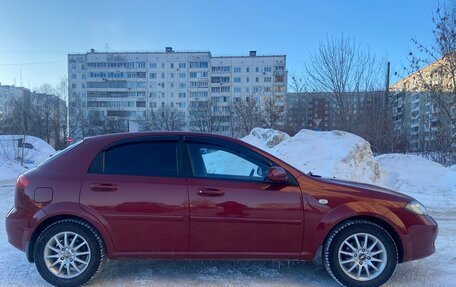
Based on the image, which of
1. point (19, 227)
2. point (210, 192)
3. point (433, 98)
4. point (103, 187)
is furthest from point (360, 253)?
point (433, 98)

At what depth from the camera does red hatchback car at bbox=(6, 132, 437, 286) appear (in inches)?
156

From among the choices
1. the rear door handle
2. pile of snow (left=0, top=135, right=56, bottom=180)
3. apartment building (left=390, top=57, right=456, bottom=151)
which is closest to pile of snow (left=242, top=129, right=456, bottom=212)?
apartment building (left=390, top=57, right=456, bottom=151)

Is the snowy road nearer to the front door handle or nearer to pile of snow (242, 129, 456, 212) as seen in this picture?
the front door handle

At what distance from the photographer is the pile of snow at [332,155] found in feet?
35.7

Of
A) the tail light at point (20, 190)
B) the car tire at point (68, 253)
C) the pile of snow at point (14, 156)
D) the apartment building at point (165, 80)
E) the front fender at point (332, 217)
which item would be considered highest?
the apartment building at point (165, 80)

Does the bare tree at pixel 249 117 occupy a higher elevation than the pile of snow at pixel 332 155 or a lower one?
higher

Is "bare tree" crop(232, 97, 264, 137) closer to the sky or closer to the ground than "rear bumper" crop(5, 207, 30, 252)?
closer to the sky

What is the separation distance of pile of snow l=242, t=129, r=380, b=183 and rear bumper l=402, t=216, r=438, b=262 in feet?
21.5

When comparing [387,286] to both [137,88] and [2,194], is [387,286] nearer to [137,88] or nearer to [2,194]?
[2,194]

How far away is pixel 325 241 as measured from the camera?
405 cm

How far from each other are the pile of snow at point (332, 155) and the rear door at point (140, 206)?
24.7ft

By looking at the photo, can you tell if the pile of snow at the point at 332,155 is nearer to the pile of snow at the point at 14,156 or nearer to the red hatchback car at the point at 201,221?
the red hatchback car at the point at 201,221

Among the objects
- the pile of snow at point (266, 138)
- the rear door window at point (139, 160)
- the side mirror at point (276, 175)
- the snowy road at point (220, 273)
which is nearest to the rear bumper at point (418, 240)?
the snowy road at point (220, 273)

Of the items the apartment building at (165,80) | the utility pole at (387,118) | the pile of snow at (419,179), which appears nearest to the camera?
the pile of snow at (419,179)
